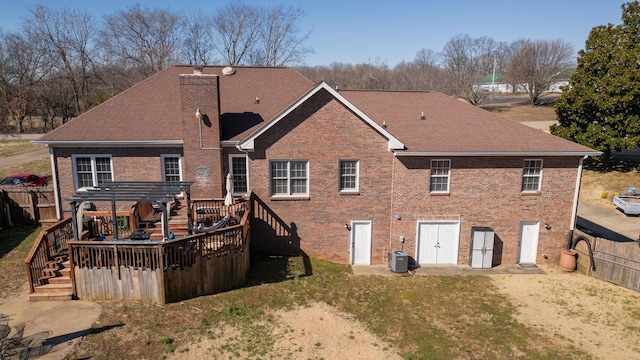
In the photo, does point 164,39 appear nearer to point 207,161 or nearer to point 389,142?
point 207,161

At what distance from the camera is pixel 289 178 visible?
659 inches

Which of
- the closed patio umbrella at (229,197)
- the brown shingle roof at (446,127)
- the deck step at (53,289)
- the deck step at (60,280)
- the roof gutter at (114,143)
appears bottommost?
the deck step at (53,289)

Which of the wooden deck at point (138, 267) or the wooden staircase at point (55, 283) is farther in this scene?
the wooden staircase at point (55, 283)

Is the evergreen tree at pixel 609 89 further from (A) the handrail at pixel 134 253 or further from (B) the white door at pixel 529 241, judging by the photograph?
(A) the handrail at pixel 134 253

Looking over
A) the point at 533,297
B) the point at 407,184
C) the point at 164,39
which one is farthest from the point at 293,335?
the point at 164,39

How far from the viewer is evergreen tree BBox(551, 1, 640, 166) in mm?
29609

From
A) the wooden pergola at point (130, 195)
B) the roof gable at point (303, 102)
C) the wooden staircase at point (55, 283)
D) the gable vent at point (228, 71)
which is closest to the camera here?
the wooden staircase at point (55, 283)

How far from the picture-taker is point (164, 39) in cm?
5703

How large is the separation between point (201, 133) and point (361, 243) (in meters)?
8.83

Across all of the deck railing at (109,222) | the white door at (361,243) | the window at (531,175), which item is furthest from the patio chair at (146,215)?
the window at (531,175)

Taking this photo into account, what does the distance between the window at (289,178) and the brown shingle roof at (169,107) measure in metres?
2.64

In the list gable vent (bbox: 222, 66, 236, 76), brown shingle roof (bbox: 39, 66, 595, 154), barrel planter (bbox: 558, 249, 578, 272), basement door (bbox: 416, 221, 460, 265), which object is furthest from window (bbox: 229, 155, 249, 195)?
barrel planter (bbox: 558, 249, 578, 272)

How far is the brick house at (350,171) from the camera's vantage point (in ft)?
53.9

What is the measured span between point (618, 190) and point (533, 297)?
2177 centimetres
